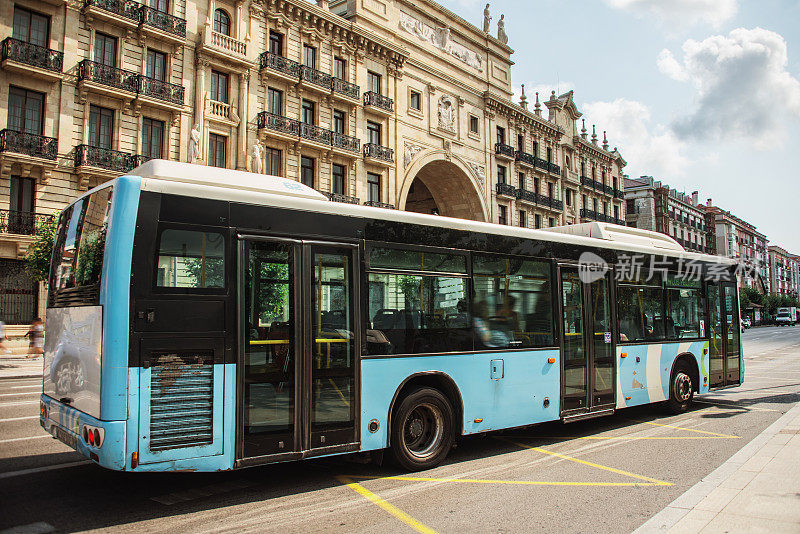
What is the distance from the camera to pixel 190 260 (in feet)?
17.7

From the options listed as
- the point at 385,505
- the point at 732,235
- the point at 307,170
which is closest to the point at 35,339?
the point at 307,170

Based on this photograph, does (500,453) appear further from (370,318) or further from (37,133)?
(37,133)

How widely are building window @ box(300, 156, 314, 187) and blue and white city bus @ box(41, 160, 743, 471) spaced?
23.5 m

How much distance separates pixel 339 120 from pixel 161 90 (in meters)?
10.2

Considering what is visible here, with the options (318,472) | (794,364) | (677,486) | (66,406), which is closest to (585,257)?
(677,486)

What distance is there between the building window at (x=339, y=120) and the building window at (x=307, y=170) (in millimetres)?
2637

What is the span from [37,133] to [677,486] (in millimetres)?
24707

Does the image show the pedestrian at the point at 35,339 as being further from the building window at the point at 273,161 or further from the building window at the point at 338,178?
the building window at the point at 338,178

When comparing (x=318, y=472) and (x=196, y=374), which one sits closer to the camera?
(x=196, y=374)

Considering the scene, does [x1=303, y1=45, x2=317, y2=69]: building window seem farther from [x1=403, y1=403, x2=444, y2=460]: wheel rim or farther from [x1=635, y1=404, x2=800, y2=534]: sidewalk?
[x1=635, y1=404, x2=800, y2=534]: sidewalk

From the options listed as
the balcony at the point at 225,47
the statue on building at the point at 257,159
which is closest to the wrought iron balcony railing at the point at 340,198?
the statue on building at the point at 257,159

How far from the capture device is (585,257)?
919cm

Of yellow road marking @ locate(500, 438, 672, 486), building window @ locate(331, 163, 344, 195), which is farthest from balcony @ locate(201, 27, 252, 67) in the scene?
yellow road marking @ locate(500, 438, 672, 486)

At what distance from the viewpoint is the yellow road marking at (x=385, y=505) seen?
4.90 metres
